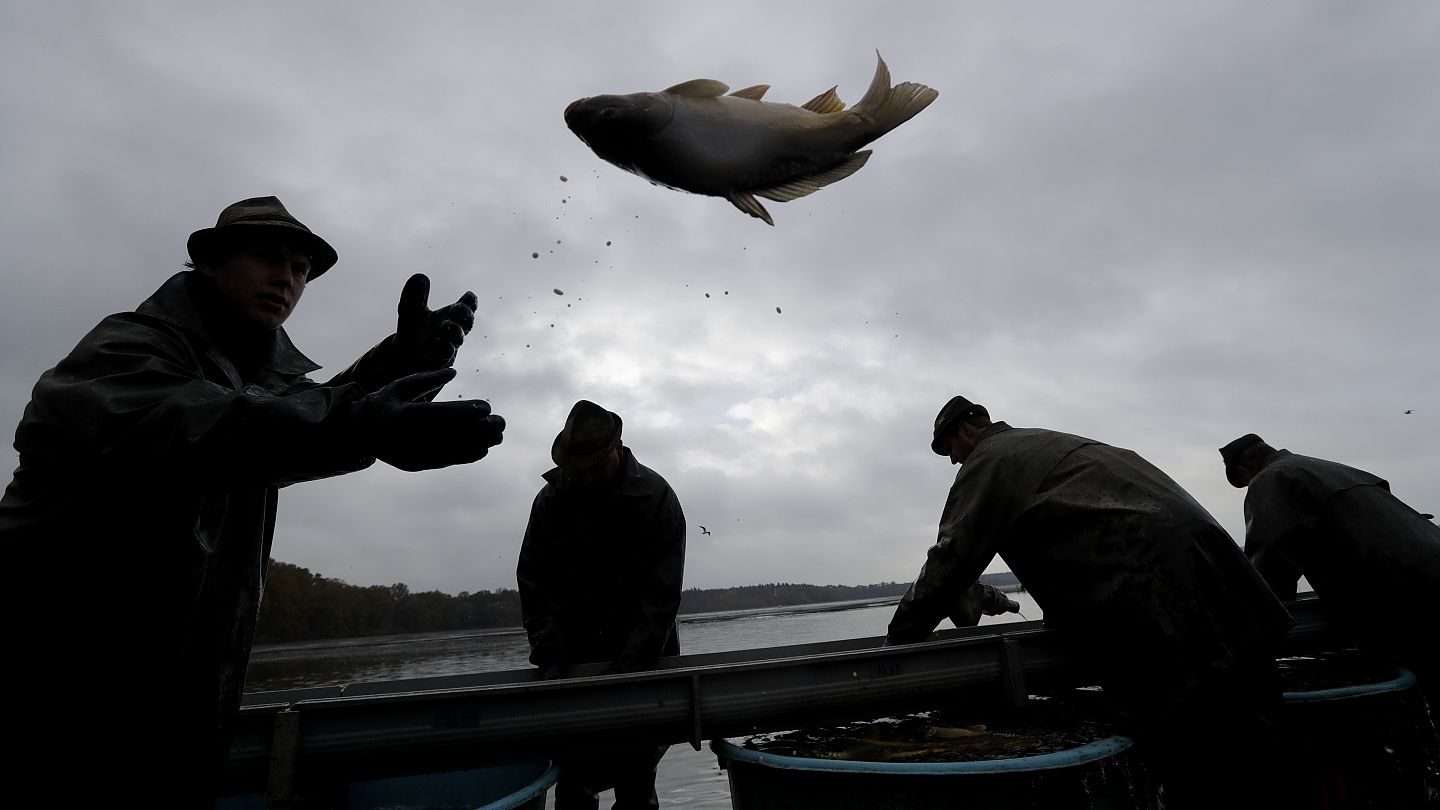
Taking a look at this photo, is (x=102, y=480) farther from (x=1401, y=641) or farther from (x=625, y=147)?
(x=1401, y=641)

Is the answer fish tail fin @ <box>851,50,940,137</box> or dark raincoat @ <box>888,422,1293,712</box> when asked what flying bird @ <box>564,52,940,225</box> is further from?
dark raincoat @ <box>888,422,1293,712</box>

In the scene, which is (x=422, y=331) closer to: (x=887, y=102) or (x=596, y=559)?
(x=887, y=102)

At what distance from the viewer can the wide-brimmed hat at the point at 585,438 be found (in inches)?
187

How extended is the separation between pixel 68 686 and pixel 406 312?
4.11 ft

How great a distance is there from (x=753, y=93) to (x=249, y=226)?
6.59ft

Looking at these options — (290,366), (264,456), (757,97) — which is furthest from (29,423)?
(757,97)

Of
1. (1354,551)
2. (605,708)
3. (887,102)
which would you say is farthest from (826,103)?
(1354,551)

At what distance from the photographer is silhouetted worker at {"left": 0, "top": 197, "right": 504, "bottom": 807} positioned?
4.55 ft

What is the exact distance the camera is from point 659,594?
15.5 ft

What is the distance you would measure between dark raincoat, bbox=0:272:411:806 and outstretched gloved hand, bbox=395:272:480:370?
675 mm

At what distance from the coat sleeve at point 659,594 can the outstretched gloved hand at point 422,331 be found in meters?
2.53

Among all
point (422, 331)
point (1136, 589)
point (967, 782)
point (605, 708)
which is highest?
point (422, 331)

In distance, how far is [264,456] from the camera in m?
1.39

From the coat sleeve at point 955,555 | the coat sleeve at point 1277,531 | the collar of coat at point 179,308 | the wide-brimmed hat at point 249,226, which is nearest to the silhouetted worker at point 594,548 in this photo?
the coat sleeve at point 955,555
